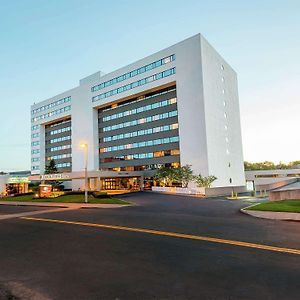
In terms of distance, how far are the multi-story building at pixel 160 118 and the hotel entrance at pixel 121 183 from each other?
0.89ft

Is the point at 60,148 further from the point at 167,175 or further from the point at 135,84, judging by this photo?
the point at 167,175

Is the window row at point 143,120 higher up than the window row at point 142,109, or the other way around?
the window row at point 142,109

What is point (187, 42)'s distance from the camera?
2398 inches

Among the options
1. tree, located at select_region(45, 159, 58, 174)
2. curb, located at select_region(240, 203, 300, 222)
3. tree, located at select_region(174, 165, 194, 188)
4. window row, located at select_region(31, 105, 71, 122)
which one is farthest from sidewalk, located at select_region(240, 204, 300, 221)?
tree, located at select_region(45, 159, 58, 174)

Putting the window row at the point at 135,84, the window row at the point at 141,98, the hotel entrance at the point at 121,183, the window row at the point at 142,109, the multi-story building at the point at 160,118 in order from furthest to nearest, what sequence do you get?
the hotel entrance at the point at 121,183 → the window row at the point at 141,98 → the window row at the point at 142,109 → the window row at the point at 135,84 → the multi-story building at the point at 160,118

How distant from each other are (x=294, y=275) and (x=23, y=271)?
25.4ft

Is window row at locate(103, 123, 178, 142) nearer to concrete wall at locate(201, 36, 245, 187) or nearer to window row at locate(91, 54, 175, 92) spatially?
concrete wall at locate(201, 36, 245, 187)

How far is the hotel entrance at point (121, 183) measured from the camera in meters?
69.9

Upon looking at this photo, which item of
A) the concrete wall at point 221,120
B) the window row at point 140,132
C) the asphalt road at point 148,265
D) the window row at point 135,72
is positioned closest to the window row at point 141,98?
the window row at point 135,72

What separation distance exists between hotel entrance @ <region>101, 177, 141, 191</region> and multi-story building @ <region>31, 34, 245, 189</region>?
27 centimetres

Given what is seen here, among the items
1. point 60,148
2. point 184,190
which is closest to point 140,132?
point 184,190

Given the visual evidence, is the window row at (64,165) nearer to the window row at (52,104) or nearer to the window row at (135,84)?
the window row at (52,104)

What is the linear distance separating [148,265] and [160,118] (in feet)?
198

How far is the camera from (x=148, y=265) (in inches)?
320
